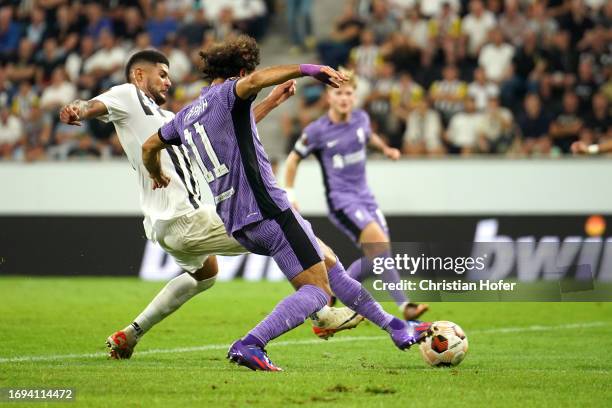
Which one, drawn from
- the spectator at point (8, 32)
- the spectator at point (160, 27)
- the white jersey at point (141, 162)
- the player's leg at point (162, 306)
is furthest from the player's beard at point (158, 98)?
the spectator at point (8, 32)

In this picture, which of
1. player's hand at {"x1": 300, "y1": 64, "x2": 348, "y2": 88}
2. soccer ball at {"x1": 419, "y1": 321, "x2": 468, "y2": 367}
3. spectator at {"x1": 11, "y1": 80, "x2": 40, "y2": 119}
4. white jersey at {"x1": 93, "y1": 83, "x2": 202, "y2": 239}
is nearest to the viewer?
player's hand at {"x1": 300, "y1": 64, "x2": 348, "y2": 88}

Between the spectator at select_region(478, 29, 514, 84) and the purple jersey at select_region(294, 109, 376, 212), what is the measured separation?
6363mm

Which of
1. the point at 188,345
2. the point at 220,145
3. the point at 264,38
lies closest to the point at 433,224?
the point at 264,38

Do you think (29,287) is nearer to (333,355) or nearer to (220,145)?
(333,355)

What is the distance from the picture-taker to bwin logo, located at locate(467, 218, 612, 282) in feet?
51.3

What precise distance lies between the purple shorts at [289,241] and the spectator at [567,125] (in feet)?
37.4

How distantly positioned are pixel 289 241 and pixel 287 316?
491 mm

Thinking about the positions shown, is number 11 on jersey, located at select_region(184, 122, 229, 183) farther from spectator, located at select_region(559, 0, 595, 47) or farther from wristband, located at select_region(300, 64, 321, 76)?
spectator, located at select_region(559, 0, 595, 47)

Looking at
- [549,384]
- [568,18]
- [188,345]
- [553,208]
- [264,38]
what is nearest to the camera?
[549,384]

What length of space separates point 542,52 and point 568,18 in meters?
0.79

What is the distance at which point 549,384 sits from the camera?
707cm

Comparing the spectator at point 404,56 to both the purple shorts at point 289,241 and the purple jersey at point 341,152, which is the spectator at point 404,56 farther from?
the purple shorts at point 289,241

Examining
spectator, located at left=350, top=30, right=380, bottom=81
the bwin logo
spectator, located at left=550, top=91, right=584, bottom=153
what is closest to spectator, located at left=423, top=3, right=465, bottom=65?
spectator, located at left=350, top=30, right=380, bottom=81

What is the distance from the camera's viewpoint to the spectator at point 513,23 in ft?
63.6
